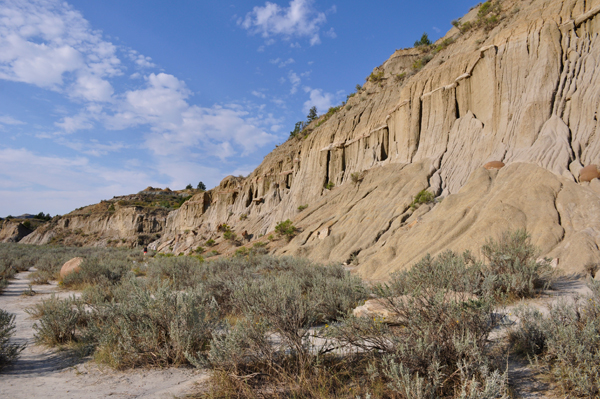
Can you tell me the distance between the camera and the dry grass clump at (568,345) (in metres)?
3.15

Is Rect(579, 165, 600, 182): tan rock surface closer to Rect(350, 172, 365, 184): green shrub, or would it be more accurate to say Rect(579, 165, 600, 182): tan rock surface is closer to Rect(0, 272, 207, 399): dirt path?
Rect(350, 172, 365, 184): green shrub

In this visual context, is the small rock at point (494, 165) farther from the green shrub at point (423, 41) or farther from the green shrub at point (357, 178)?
the green shrub at point (423, 41)

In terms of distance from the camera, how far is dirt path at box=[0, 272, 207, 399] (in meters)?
3.80

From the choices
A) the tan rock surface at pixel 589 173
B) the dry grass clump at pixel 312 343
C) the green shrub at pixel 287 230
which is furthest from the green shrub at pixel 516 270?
the green shrub at pixel 287 230

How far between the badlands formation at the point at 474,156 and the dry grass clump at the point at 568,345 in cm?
734

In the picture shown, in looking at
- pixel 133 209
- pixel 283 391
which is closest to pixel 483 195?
pixel 283 391

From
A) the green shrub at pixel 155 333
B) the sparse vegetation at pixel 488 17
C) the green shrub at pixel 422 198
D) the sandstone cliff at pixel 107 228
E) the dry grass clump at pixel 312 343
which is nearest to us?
the dry grass clump at pixel 312 343

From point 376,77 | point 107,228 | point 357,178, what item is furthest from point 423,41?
point 107,228

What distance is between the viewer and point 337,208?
24859mm

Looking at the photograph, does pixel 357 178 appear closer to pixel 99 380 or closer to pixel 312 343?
pixel 312 343

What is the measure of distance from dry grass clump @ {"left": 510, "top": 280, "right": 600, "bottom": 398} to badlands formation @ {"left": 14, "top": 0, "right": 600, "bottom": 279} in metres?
7.34

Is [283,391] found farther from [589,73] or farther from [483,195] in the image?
[589,73]

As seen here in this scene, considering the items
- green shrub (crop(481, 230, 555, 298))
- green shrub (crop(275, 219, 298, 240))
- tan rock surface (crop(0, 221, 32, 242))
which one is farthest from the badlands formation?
tan rock surface (crop(0, 221, 32, 242))

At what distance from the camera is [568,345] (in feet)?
11.2
